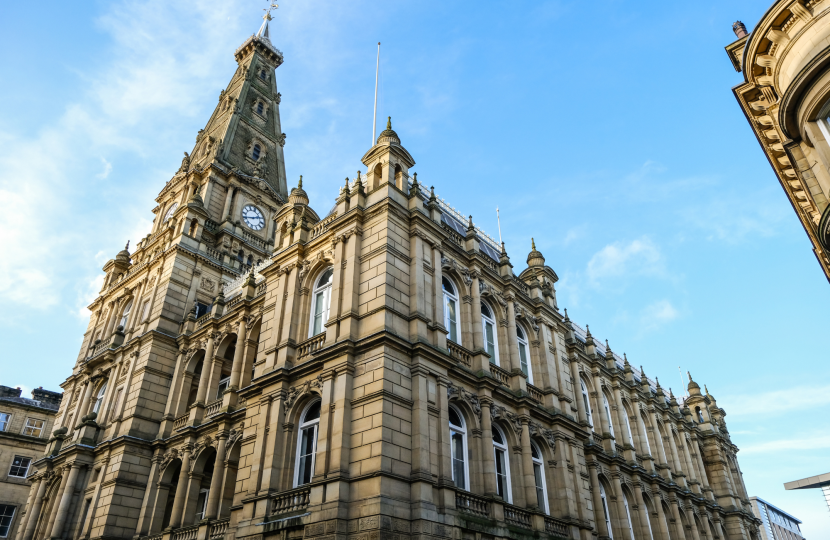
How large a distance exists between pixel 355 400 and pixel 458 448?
14.3 feet

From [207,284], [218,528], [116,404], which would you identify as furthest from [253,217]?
[218,528]

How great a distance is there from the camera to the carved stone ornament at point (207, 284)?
37.2m

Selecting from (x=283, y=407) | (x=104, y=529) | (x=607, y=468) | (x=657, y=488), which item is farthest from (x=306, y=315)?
(x=657, y=488)

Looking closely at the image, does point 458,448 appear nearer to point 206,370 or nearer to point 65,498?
point 206,370

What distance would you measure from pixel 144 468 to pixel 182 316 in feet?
29.4

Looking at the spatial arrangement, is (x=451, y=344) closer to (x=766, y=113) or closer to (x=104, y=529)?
(x=766, y=113)

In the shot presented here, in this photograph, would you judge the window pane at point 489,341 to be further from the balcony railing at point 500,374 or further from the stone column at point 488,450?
the stone column at point 488,450

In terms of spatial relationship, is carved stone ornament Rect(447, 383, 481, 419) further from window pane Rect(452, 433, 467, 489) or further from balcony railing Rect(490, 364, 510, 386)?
balcony railing Rect(490, 364, 510, 386)

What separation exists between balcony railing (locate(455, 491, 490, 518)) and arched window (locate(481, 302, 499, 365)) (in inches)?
253

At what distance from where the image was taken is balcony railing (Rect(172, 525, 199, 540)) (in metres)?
24.2

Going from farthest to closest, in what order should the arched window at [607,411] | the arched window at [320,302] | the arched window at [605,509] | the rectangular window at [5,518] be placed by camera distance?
1. the rectangular window at [5,518]
2. the arched window at [607,411]
3. the arched window at [605,509]
4. the arched window at [320,302]

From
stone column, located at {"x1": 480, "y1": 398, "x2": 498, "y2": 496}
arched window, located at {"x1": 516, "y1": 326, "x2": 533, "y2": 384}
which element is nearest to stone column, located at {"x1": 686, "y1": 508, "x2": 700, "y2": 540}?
arched window, located at {"x1": 516, "y1": 326, "x2": 533, "y2": 384}

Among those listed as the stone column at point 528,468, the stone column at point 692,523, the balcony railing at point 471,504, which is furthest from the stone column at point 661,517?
the balcony railing at point 471,504

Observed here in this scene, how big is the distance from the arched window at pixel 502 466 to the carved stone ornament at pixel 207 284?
21985mm
